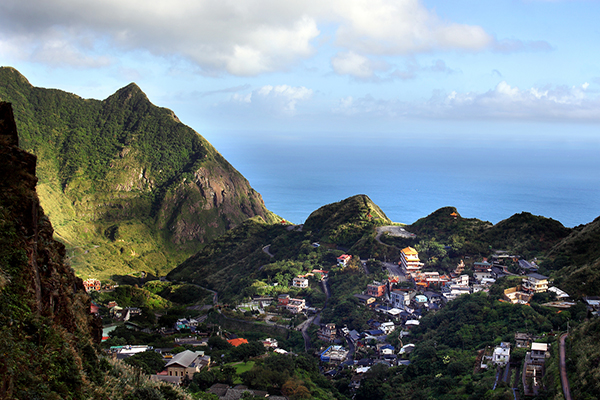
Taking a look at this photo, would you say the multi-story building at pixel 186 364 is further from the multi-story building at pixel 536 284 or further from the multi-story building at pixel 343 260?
the multi-story building at pixel 343 260

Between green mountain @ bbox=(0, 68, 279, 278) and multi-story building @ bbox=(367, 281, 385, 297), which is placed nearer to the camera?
multi-story building @ bbox=(367, 281, 385, 297)

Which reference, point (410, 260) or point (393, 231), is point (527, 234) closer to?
point (410, 260)

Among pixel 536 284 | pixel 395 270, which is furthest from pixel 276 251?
pixel 536 284

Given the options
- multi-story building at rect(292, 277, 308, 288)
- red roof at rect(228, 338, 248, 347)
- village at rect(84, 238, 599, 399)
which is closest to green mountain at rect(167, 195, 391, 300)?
multi-story building at rect(292, 277, 308, 288)

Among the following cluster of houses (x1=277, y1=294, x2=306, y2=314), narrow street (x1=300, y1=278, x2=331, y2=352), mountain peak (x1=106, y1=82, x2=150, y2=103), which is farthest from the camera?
mountain peak (x1=106, y1=82, x2=150, y2=103)

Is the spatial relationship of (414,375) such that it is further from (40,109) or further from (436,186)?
(436,186)

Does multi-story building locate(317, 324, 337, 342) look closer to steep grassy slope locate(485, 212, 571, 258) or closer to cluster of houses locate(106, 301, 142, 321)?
→ cluster of houses locate(106, 301, 142, 321)

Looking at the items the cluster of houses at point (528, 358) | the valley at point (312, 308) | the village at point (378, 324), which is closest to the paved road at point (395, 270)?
the village at point (378, 324)
